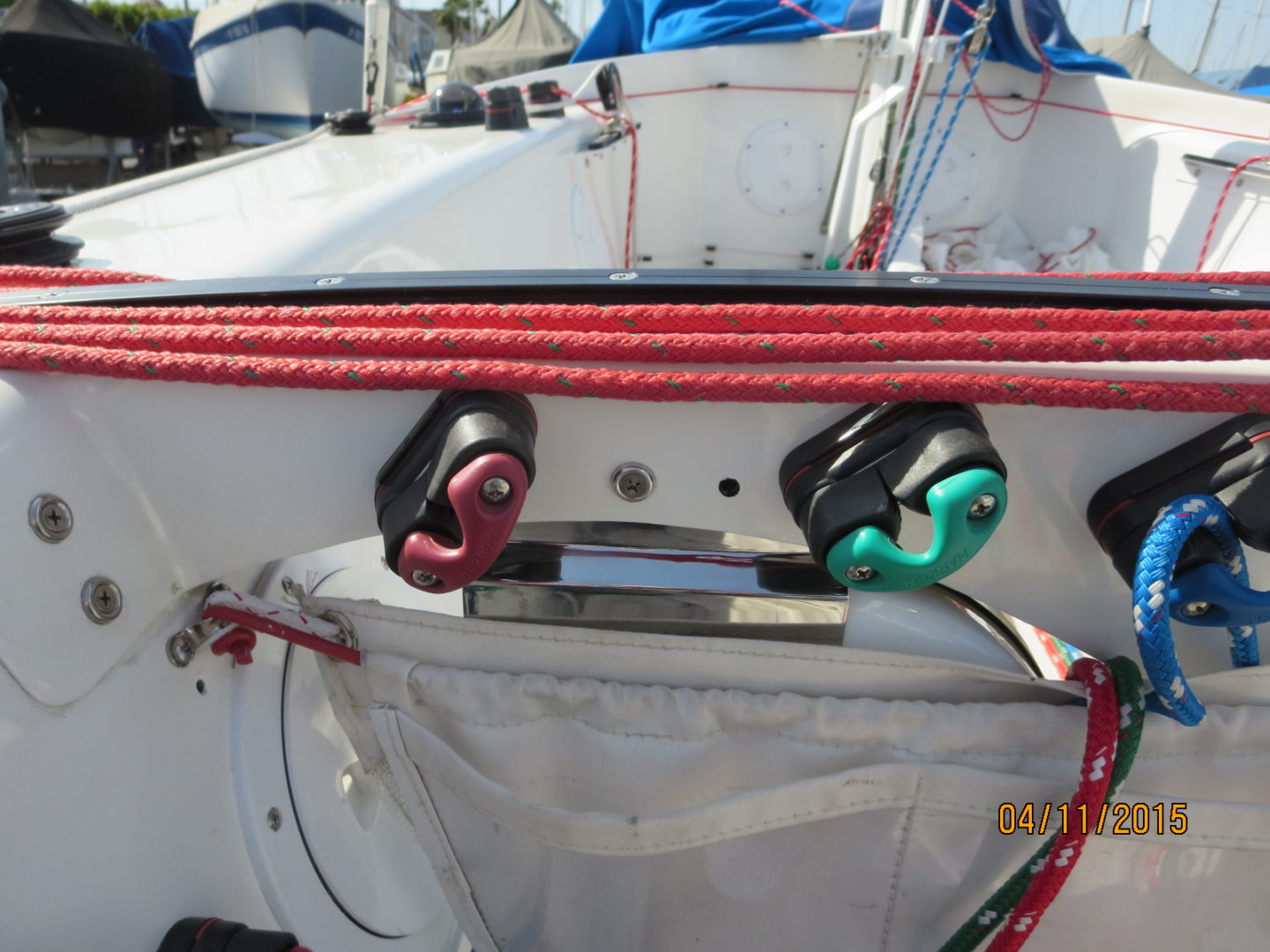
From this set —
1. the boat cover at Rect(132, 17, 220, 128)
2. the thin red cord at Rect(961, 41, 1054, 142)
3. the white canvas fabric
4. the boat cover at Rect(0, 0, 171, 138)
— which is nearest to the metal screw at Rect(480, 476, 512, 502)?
the white canvas fabric

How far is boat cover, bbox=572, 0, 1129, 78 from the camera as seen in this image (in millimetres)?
3074

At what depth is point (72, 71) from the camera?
9086 millimetres

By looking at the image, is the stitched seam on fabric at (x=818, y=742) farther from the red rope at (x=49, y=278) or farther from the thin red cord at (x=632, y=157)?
the thin red cord at (x=632, y=157)

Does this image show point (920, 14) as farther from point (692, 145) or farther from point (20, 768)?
point (20, 768)

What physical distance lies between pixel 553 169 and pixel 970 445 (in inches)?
70.3

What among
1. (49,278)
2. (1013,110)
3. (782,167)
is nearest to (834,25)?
(782,167)

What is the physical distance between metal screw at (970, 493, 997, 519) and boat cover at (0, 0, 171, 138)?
11.4 meters

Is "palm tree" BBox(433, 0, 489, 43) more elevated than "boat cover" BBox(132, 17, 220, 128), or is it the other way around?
"palm tree" BBox(433, 0, 489, 43)

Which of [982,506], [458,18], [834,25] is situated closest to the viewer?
[982,506]

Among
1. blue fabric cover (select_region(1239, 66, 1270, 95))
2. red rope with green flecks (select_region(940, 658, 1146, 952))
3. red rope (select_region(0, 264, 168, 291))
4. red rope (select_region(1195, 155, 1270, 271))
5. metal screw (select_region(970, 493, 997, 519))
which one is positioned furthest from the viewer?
blue fabric cover (select_region(1239, 66, 1270, 95))

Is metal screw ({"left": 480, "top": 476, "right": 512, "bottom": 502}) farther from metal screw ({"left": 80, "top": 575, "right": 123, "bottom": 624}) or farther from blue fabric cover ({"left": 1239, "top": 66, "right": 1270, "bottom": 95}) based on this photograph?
blue fabric cover ({"left": 1239, "top": 66, "right": 1270, "bottom": 95})

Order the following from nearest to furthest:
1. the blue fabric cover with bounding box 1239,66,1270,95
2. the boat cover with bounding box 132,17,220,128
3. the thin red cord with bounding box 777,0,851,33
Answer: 1. the thin red cord with bounding box 777,0,851,33
2. the blue fabric cover with bounding box 1239,66,1270,95
3. the boat cover with bounding box 132,17,220,128

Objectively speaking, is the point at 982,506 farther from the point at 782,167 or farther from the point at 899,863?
the point at 782,167
